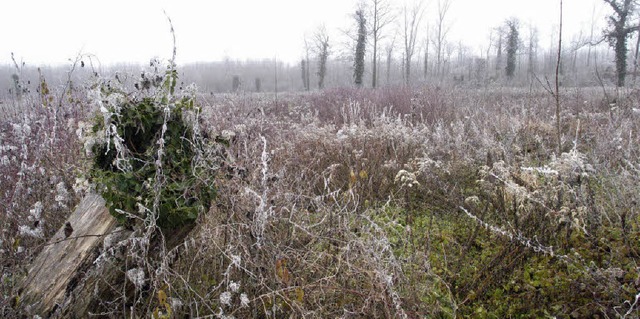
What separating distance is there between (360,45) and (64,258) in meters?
25.9

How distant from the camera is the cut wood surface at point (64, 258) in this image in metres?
1.97

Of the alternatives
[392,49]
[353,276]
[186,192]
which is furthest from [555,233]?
[392,49]

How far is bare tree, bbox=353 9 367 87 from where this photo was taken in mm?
25411

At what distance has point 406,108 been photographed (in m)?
9.73

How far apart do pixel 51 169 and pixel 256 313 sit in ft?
9.74

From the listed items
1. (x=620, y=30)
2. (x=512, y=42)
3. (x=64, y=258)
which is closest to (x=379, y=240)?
(x=64, y=258)

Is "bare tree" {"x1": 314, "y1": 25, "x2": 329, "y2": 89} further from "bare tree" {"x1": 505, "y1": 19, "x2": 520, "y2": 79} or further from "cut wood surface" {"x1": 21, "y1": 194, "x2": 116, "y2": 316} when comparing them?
"cut wood surface" {"x1": 21, "y1": 194, "x2": 116, "y2": 316}

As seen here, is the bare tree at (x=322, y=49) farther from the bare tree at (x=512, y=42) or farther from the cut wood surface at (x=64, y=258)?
the cut wood surface at (x=64, y=258)

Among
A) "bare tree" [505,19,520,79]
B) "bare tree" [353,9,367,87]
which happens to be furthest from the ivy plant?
"bare tree" [505,19,520,79]

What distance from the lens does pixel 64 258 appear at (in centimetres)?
207

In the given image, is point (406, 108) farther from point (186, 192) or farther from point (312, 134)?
point (186, 192)

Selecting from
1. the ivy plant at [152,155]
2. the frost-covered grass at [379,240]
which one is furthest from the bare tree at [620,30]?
the ivy plant at [152,155]

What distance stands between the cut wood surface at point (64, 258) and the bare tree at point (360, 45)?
24027mm

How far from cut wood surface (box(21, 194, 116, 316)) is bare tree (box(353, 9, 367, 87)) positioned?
2403cm
